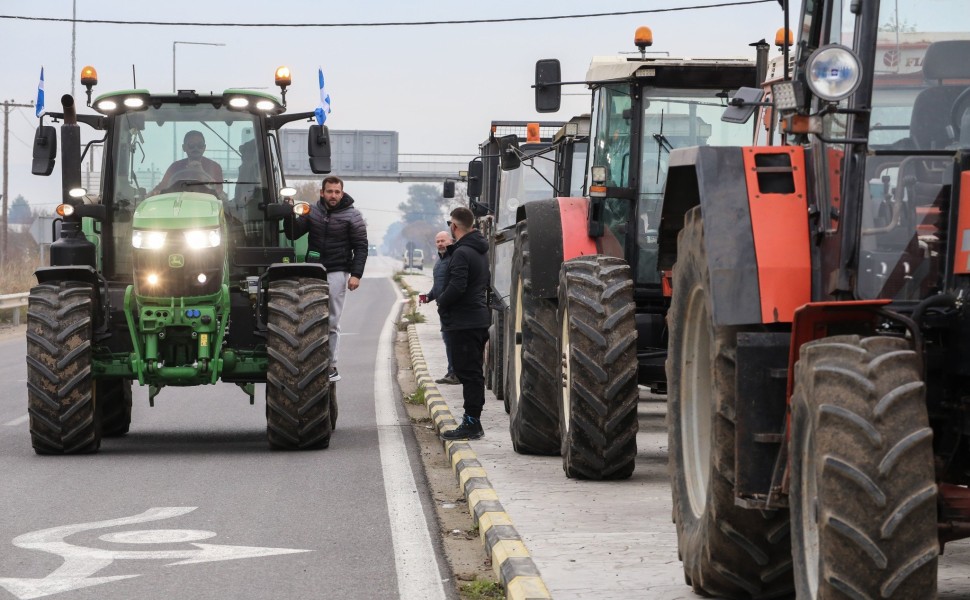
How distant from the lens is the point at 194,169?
44.9ft

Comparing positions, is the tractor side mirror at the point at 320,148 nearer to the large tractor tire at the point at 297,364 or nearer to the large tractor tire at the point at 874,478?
the large tractor tire at the point at 297,364

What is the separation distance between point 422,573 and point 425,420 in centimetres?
752

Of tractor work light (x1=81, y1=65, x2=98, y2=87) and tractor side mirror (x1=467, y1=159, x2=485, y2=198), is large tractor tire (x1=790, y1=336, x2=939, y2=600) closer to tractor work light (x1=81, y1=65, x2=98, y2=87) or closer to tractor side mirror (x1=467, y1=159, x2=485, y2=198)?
tractor work light (x1=81, y1=65, x2=98, y2=87)

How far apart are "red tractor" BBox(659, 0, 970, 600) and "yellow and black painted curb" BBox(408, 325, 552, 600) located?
0.73 meters

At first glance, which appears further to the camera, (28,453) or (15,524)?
(28,453)

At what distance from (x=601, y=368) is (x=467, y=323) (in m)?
3.15

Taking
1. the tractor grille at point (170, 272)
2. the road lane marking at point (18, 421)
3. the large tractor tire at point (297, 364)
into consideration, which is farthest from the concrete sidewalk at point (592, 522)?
the road lane marking at point (18, 421)

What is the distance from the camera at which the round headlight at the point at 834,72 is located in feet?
17.6

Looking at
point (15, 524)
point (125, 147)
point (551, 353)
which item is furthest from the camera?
point (125, 147)

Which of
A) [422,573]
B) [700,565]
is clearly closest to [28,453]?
[422,573]

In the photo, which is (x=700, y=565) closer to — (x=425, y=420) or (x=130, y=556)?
(x=130, y=556)

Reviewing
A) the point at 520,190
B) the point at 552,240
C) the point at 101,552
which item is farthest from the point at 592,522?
the point at 520,190

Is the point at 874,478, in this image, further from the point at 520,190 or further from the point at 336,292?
the point at 520,190

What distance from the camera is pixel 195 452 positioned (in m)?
12.9
